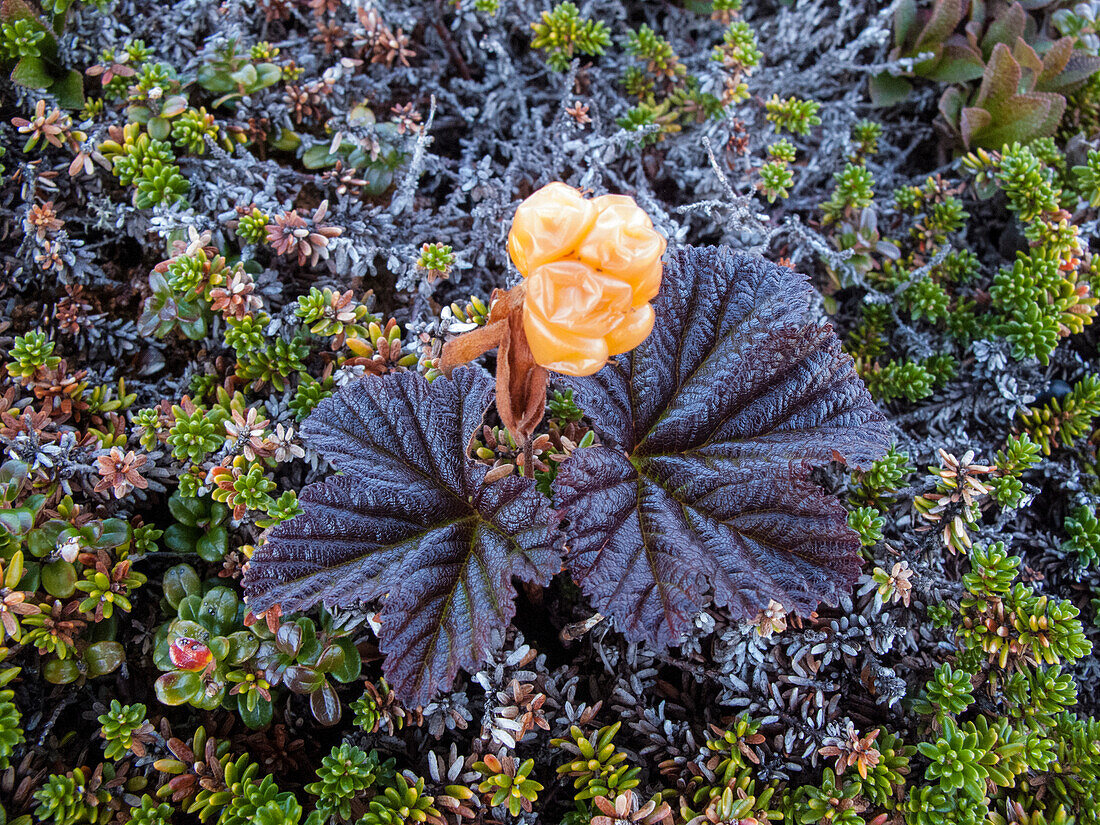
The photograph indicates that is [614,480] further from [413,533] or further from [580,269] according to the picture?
[580,269]

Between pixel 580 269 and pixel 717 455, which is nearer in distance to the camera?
pixel 580 269

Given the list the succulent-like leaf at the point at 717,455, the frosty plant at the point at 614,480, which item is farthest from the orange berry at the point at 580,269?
the succulent-like leaf at the point at 717,455

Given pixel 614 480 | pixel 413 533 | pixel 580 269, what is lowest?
pixel 413 533

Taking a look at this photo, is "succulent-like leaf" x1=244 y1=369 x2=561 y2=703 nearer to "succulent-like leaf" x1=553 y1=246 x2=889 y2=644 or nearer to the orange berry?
"succulent-like leaf" x1=553 y1=246 x2=889 y2=644

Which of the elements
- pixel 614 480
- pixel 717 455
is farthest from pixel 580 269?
pixel 717 455

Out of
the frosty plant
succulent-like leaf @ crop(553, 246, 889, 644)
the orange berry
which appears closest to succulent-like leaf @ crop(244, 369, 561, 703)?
the frosty plant

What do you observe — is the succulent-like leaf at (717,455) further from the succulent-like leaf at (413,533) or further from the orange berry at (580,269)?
the orange berry at (580,269)

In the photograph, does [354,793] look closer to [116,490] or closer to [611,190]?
[116,490]

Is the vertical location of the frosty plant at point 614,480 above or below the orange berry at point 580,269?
below
